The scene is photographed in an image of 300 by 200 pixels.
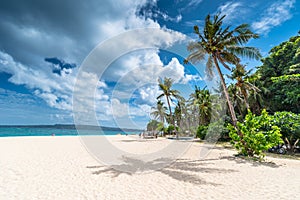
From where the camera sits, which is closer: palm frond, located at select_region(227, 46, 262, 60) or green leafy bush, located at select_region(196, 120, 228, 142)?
palm frond, located at select_region(227, 46, 262, 60)

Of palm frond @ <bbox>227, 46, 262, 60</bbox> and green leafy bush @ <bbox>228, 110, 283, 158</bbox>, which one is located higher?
palm frond @ <bbox>227, 46, 262, 60</bbox>

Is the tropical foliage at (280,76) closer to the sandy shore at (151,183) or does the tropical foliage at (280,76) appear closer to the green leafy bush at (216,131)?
the green leafy bush at (216,131)

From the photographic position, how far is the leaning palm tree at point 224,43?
10242mm

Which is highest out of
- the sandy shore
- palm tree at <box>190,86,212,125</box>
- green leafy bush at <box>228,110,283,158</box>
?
palm tree at <box>190,86,212,125</box>

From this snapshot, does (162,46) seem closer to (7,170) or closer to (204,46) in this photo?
(204,46)

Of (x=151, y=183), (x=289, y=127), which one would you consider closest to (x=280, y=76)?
(x=289, y=127)

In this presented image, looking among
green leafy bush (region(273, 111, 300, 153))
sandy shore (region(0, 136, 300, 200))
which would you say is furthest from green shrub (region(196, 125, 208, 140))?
sandy shore (region(0, 136, 300, 200))

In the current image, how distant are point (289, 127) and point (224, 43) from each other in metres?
6.92

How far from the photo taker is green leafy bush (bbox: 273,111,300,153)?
34.6 feet

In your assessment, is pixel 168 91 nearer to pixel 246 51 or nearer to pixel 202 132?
pixel 202 132

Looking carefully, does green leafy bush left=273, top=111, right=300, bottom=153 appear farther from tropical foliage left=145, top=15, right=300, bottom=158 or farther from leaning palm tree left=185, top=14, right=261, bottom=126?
leaning palm tree left=185, top=14, right=261, bottom=126

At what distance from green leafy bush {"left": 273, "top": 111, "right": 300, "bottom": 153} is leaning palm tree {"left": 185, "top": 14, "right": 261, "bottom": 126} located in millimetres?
3851

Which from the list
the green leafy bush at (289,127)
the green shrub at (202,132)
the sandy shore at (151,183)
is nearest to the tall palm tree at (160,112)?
the green shrub at (202,132)

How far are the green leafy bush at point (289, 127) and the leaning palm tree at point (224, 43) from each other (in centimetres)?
385
